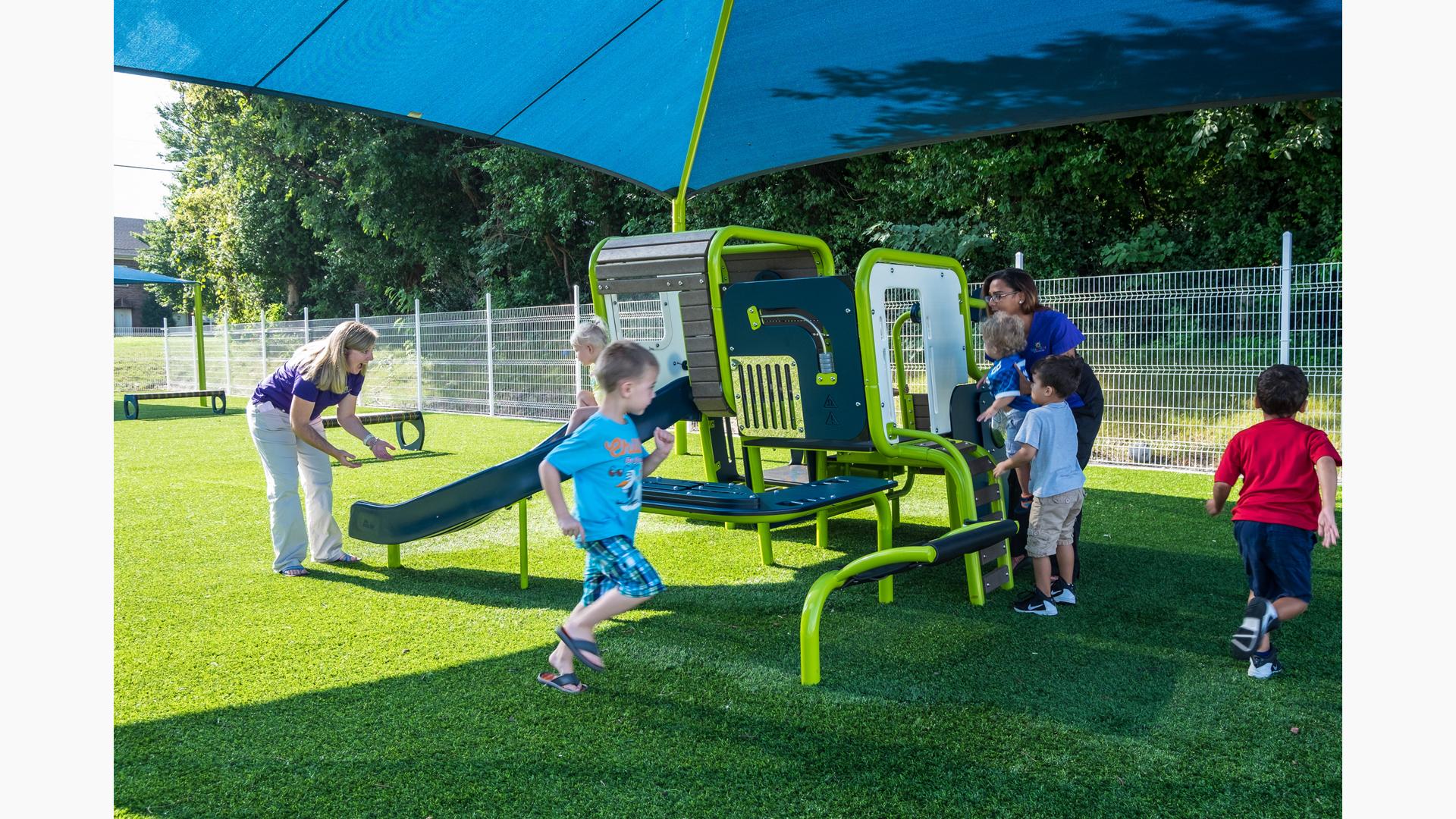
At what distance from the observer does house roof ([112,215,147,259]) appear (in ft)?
227

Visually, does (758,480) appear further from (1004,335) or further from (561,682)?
(561,682)

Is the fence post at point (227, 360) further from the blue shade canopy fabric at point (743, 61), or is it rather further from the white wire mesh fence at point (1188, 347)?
the blue shade canopy fabric at point (743, 61)

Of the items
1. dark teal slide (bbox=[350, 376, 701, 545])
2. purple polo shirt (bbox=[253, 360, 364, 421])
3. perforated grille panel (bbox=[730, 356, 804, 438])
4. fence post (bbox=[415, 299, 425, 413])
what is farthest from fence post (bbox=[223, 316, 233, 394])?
perforated grille panel (bbox=[730, 356, 804, 438])

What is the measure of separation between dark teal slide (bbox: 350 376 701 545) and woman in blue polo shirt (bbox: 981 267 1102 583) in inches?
71.6

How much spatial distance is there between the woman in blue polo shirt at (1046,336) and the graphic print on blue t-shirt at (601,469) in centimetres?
252

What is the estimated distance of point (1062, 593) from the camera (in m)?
4.91

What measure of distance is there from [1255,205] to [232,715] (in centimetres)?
1650

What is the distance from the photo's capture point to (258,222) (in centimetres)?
3241

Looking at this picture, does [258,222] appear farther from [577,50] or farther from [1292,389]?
[1292,389]

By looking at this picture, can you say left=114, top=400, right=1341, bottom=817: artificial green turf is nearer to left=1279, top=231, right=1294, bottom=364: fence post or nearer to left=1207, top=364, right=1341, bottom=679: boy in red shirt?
left=1207, top=364, right=1341, bottom=679: boy in red shirt

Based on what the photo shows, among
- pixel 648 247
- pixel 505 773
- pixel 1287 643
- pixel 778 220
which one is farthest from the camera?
pixel 778 220

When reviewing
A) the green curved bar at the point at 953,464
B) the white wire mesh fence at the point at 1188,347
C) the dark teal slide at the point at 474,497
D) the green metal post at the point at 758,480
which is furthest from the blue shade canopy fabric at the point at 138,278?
the green curved bar at the point at 953,464

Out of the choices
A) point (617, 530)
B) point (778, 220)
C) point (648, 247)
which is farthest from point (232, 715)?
point (778, 220)

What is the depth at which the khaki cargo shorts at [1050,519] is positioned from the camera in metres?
4.76
